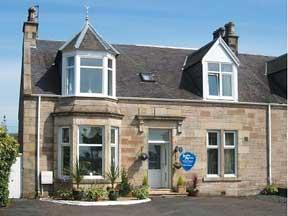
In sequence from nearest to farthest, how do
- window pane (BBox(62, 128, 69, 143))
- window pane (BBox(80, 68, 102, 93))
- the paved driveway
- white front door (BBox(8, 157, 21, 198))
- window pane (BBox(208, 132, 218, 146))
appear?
the paved driveway, white front door (BBox(8, 157, 21, 198)), window pane (BBox(62, 128, 69, 143)), window pane (BBox(80, 68, 102, 93)), window pane (BBox(208, 132, 218, 146))

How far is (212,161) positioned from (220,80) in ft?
12.5

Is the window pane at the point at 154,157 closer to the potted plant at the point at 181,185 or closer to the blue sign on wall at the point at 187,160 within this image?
the blue sign on wall at the point at 187,160

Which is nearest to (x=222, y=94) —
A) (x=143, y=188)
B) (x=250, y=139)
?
(x=250, y=139)

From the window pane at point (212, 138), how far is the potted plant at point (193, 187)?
1812 mm

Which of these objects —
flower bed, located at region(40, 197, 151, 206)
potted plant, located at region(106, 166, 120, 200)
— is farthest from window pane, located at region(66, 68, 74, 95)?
flower bed, located at region(40, 197, 151, 206)

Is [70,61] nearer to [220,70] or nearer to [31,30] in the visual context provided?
[31,30]

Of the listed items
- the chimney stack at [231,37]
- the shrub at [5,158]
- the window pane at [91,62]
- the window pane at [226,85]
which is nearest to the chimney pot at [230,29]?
the chimney stack at [231,37]

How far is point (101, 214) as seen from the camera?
648 inches

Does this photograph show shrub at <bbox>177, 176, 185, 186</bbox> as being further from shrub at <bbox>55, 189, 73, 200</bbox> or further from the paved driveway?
shrub at <bbox>55, 189, 73, 200</bbox>

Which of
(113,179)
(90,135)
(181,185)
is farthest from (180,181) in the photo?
(90,135)

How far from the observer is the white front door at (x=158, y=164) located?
23641 millimetres

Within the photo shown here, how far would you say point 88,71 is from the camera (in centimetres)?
2239

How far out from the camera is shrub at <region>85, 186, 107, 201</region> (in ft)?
64.7

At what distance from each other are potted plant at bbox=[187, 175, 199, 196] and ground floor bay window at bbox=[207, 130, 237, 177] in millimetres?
850
